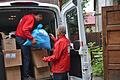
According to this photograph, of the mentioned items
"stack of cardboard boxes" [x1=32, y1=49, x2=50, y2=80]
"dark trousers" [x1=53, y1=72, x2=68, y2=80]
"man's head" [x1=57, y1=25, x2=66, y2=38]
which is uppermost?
"man's head" [x1=57, y1=25, x2=66, y2=38]

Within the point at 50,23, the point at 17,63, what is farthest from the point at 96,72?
the point at 17,63

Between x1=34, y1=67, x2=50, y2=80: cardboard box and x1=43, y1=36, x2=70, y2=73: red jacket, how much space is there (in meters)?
0.26

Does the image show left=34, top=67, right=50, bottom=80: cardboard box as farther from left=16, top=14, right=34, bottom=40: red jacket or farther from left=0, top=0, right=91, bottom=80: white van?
left=16, top=14, right=34, bottom=40: red jacket

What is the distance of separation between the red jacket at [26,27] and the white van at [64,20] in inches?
7.4

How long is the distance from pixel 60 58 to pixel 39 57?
43 cm

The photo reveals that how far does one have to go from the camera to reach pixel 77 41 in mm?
5691

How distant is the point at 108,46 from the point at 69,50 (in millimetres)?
693

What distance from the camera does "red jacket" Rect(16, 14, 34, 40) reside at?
5.95 m

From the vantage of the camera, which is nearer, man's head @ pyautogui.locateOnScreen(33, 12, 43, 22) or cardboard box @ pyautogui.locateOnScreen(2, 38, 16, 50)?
cardboard box @ pyautogui.locateOnScreen(2, 38, 16, 50)

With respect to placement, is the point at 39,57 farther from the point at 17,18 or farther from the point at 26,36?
the point at 17,18

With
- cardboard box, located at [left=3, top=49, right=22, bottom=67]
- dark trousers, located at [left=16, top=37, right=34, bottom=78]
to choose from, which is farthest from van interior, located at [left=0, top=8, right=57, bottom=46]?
cardboard box, located at [left=3, top=49, right=22, bottom=67]

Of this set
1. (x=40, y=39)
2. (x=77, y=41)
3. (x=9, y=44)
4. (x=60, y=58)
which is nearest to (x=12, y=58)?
(x=9, y=44)

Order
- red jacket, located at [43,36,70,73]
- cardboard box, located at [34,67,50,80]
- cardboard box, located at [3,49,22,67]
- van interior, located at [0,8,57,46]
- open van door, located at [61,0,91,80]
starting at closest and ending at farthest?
open van door, located at [61,0,91,80], red jacket, located at [43,36,70,73], cardboard box, located at [3,49,22,67], cardboard box, located at [34,67,50,80], van interior, located at [0,8,57,46]

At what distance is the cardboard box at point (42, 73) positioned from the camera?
6.14 meters
